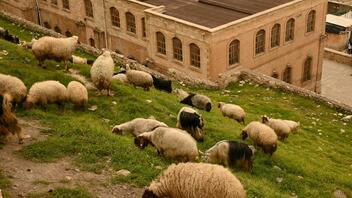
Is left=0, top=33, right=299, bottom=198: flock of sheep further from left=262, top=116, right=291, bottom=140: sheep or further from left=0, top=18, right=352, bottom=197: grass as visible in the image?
left=0, top=18, right=352, bottom=197: grass

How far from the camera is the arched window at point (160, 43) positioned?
3458 cm

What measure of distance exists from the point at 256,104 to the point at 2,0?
3169 cm

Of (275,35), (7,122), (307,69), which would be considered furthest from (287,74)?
(7,122)

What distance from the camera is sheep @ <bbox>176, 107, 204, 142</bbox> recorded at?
17156mm

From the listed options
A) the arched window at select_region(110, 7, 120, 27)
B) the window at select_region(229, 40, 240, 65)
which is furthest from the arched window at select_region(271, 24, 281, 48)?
the arched window at select_region(110, 7, 120, 27)

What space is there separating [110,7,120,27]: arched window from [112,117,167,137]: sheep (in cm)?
2403

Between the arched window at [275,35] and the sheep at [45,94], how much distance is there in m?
20.9

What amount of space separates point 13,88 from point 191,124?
6.01 metres

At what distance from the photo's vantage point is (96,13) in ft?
134

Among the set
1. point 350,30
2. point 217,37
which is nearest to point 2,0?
point 217,37

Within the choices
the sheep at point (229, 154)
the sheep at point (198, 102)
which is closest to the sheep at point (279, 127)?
the sheep at point (198, 102)

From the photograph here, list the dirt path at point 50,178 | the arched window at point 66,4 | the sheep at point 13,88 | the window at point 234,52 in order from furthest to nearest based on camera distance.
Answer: the arched window at point 66,4, the window at point 234,52, the sheep at point 13,88, the dirt path at point 50,178

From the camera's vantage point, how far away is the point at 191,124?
17156mm

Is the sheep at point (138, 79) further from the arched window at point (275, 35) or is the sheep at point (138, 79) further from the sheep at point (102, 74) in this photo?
the arched window at point (275, 35)
